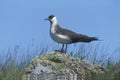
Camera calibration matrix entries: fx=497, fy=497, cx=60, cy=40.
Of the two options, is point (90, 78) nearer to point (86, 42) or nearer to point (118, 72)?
point (118, 72)

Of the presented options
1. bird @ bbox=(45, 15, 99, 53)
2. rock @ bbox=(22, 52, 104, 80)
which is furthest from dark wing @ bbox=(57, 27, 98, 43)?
rock @ bbox=(22, 52, 104, 80)

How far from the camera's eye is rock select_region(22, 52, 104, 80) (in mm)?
8002

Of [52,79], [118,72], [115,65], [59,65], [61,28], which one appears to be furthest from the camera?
[61,28]

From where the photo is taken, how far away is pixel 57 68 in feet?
26.9

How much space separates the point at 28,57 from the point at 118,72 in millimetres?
2652

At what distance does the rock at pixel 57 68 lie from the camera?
800 cm

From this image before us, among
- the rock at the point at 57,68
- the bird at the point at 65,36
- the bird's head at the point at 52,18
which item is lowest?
the rock at the point at 57,68

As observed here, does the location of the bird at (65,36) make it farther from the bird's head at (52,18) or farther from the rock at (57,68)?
the rock at (57,68)

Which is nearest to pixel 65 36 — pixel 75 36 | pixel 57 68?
pixel 75 36

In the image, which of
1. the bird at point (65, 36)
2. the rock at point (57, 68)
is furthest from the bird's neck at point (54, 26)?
the rock at point (57, 68)

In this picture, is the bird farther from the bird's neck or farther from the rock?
the rock

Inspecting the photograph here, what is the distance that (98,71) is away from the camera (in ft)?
29.1

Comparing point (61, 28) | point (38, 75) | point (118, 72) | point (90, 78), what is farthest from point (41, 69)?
point (61, 28)

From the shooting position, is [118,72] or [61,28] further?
[61,28]
